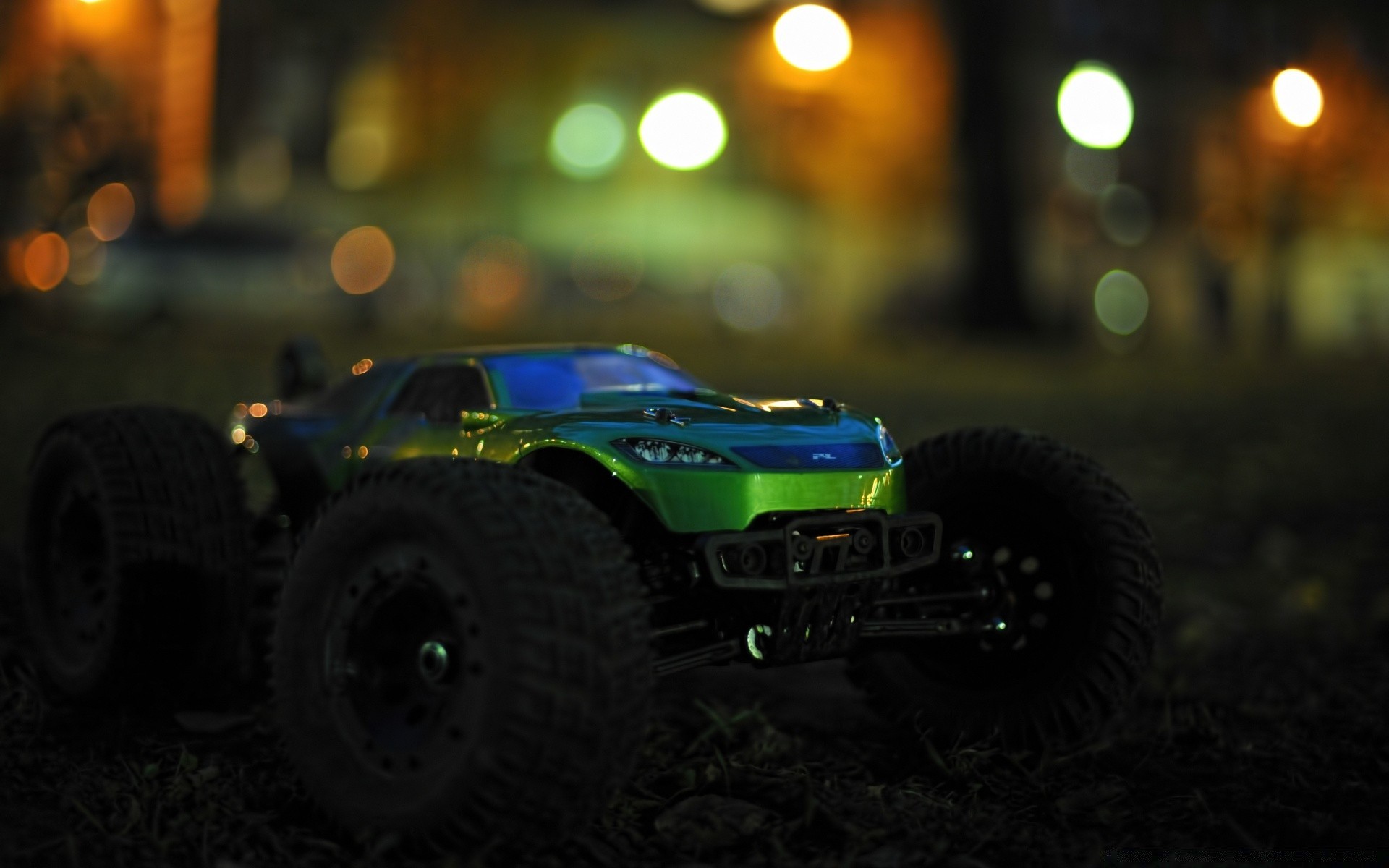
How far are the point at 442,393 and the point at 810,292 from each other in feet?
142

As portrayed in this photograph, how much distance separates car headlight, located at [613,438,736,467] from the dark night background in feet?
3.25

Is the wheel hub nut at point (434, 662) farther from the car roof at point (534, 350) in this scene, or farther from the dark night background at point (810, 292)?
the car roof at point (534, 350)

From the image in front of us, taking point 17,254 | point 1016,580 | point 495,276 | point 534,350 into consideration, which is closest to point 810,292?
point 495,276

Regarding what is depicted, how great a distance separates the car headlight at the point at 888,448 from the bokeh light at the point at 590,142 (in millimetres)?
41694

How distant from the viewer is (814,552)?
4.12m

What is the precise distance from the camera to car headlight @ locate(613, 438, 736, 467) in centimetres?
423

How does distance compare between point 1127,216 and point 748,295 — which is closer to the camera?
point 748,295

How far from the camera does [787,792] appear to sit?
452cm

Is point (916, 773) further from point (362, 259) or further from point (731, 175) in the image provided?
point (731, 175)

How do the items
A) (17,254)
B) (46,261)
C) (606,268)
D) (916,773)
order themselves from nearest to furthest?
(916,773)
(17,254)
(46,261)
(606,268)

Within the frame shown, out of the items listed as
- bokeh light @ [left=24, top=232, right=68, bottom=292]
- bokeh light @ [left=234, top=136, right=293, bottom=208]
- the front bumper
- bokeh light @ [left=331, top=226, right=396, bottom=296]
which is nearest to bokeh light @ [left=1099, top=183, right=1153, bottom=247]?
bokeh light @ [left=331, top=226, right=396, bottom=296]

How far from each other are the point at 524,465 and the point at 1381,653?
422 cm

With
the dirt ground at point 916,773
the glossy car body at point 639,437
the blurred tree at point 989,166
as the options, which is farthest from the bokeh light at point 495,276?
the glossy car body at point 639,437

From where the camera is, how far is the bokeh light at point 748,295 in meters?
46.0
